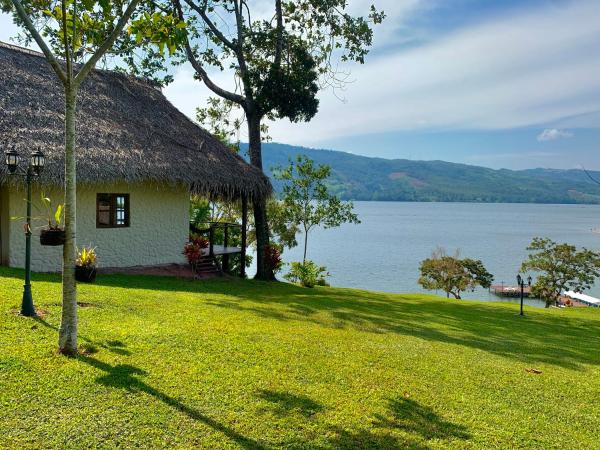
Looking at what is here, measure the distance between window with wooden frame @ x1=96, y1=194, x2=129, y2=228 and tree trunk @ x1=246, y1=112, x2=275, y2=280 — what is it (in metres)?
4.14

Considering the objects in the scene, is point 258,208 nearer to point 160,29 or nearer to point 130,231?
point 130,231

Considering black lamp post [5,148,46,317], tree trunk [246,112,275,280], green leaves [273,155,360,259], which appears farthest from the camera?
green leaves [273,155,360,259]

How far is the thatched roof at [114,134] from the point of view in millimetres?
11250

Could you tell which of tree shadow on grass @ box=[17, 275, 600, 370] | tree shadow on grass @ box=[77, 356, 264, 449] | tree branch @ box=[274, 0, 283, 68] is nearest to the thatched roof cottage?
tree shadow on grass @ box=[17, 275, 600, 370]

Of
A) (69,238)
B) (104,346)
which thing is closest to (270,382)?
(104,346)

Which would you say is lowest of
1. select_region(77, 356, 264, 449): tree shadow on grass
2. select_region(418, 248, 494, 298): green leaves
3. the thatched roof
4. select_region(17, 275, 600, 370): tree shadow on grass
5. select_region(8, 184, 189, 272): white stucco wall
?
select_region(418, 248, 494, 298): green leaves

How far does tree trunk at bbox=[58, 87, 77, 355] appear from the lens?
505 cm

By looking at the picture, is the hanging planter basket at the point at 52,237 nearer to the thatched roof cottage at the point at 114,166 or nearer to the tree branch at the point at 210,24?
the thatched roof cottage at the point at 114,166

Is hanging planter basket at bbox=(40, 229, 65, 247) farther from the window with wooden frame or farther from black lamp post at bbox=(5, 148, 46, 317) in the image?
the window with wooden frame

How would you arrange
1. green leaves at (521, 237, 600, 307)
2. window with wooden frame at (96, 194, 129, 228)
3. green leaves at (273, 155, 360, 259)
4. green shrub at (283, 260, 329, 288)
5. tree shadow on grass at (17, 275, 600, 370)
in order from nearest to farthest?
tree shadow on grass at (17, 275, 600, 370) → window with wooden frame at (96, 194, 129, 228) → green shrub at (283, 260, 329, 288) → green leaves at (273, 155, 360, 259) → green leaves at (521, 237, 600, 307)

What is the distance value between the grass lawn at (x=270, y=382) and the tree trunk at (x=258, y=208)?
279 inches

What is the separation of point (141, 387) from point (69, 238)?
173 cm

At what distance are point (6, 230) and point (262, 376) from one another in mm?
8870

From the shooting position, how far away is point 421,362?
643 centimetres
